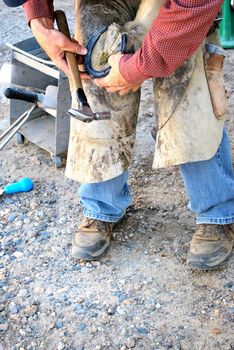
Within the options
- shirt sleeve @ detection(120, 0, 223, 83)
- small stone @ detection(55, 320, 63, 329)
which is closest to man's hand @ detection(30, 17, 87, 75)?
shirt sleeve @ detection(120, 0, 223, 83)

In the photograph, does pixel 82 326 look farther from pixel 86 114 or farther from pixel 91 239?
pixel 86 114

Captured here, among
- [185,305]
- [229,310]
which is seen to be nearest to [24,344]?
[185,305]

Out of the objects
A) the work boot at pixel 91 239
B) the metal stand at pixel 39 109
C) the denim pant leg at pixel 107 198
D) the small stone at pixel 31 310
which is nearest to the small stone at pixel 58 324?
the small stone at pixel 31 310

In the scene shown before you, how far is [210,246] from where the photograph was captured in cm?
235

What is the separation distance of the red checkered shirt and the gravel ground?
0.81m

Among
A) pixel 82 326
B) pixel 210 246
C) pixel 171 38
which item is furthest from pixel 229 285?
pixel 171 38

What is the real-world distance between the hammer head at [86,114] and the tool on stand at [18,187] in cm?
89

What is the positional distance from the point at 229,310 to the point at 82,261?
632mm

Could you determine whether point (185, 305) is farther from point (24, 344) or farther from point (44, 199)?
point (44, 199)

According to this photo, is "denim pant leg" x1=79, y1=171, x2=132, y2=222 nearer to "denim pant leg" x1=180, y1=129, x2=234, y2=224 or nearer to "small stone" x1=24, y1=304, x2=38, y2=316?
"denim pant leg" x1=180, y1=129, x2=234, y2=224

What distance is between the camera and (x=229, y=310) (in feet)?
7.04

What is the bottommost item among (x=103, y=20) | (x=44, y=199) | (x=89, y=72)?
(x=44, y=199)

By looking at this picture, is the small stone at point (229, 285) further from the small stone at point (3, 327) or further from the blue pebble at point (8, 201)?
the blue pebble at point (8, 201)

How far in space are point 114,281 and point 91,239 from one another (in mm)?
215
